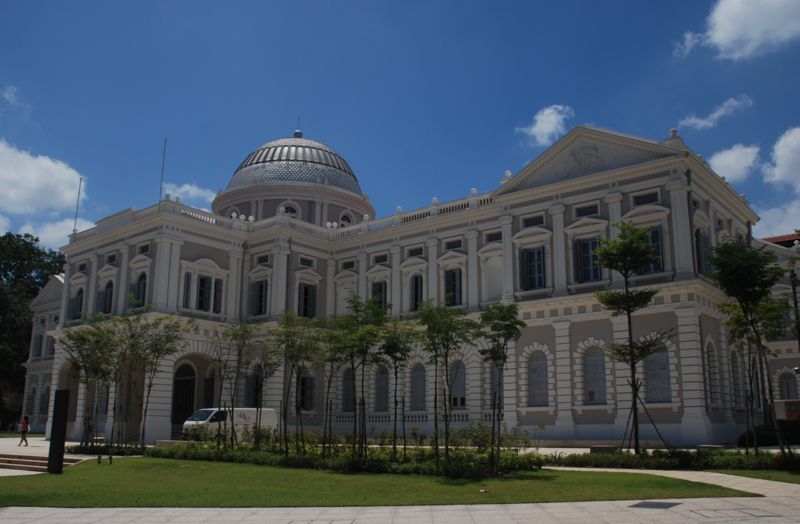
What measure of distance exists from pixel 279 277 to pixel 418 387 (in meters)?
9.83

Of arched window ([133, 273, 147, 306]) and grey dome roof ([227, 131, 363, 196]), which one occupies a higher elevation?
grey dome roof ([227, 131, 363, 196])

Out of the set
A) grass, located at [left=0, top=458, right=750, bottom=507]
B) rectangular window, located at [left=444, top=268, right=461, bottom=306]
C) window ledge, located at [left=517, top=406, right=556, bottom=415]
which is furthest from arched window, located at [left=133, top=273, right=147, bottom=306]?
window ledge, located at [left=517, top=406, right=556, bottom=415]

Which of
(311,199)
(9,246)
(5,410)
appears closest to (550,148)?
(311,199)

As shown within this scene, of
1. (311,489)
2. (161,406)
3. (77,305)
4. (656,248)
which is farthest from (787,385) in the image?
(77,305)

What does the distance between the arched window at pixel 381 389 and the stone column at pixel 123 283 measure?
14.2 m

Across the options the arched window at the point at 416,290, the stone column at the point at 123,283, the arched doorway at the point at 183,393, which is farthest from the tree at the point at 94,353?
the arched window at the point at 416,290

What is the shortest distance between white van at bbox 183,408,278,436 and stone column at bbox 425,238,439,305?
1007cm

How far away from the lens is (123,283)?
40625 millimetres

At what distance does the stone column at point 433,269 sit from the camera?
127ft

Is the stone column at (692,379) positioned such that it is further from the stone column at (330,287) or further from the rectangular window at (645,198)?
the stone column at (330,287)

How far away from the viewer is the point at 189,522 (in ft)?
43.1

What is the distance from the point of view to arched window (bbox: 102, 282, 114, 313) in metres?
42.1

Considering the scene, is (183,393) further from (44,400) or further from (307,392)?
(44,400)

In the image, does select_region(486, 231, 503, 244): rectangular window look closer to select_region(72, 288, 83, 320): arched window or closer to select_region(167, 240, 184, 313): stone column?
select_region(167, 240, 184, 313): stone column
